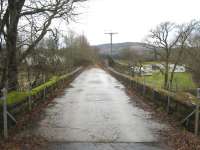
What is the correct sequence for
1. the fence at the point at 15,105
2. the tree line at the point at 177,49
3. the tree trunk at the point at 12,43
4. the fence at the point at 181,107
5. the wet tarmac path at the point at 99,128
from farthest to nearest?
the tree line at the point at 177,49
the tree trunk at the point at 12,43
the fence at the point at 181,107
the fence at the point at 15,105
the wet tarmac path at the point at 99,128

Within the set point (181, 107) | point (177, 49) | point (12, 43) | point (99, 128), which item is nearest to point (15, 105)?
point (99, 128)

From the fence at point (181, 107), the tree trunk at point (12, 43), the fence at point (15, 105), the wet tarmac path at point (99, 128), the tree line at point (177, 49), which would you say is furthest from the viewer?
the tree line at point (177, 49)

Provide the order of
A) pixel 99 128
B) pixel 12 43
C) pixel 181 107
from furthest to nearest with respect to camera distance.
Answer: pixel 12 43 < pixel 181 107 < pixel 99 128

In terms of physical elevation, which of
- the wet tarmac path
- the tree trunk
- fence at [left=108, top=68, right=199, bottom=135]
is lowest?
the wet tarmac path

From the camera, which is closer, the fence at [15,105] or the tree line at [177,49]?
the fence at [15,105]

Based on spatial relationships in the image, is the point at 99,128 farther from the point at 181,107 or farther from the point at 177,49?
the point at 177,49

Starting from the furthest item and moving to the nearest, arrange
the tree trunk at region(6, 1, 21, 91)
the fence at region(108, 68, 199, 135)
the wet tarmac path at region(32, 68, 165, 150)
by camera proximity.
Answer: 1. the tree trunk at region(6, 1, 21, 91)
2. the fence at region(108, 68, 199, 135)
3. the wet tarmac path at region(32, 68, 165, 150)

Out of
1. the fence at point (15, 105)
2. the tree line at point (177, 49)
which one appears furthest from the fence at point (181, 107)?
the tree line at point (177, 49)

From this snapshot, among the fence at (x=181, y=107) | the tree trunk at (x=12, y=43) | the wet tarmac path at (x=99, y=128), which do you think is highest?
the tree trunk at (x=12, y=43)

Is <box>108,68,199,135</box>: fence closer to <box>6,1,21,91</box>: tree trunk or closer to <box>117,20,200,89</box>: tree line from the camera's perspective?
<box>6,1,21,91</box>: tree trunk

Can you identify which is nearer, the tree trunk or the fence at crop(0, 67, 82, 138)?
the fence at crop(0, 67, 82, 138)

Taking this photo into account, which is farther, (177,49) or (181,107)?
(177,49)

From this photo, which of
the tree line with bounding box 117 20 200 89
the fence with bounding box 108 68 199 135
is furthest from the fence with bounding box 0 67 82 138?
the tree line with bounding box 117 20 200 89

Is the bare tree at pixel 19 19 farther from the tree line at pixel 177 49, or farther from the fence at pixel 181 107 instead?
the tree line at pixel 177 49
